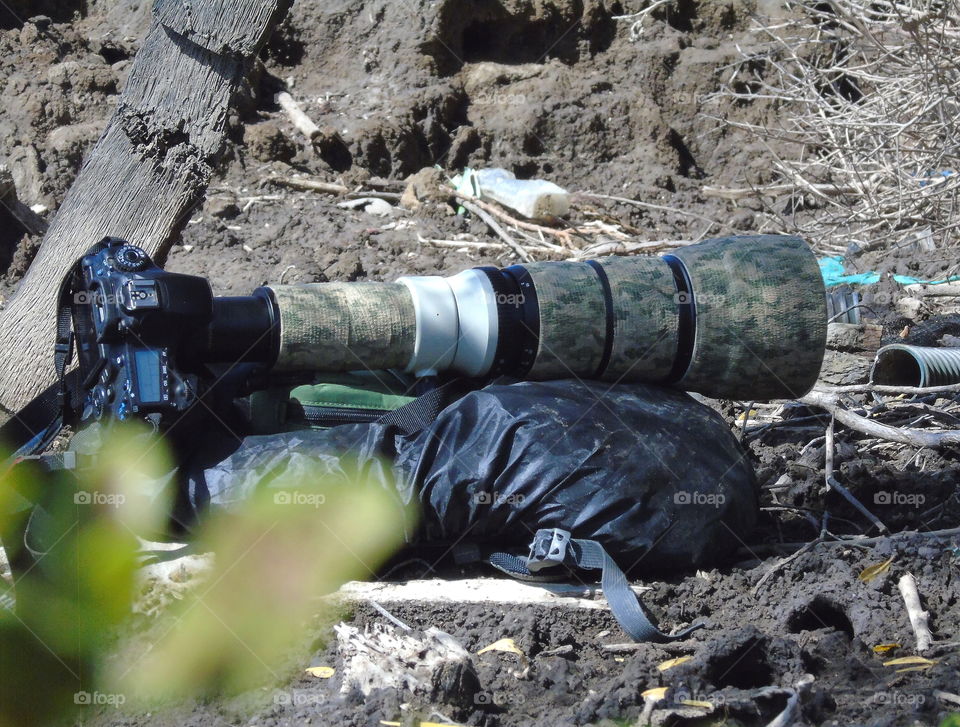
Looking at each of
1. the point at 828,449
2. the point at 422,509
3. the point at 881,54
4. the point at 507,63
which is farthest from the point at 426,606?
the point at 507,63

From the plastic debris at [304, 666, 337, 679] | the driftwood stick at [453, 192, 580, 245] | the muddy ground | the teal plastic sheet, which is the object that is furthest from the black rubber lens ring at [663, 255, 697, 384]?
the driftwood stick at [453, 192, 580, 245]

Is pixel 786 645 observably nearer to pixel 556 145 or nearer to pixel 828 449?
pixel 828 449

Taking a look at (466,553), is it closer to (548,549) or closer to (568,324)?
(548,549)

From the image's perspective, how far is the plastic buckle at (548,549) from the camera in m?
2.23

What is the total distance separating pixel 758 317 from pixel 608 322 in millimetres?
349

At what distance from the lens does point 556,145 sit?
6.15 meters

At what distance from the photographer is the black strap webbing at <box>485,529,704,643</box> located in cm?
209

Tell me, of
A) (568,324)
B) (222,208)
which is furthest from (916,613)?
(222,208)

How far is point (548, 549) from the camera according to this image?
2.25 metres

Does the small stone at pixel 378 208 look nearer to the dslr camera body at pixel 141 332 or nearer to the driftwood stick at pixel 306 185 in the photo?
the driftwood stick at pixel 306 185

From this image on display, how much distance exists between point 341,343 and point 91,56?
4176mm

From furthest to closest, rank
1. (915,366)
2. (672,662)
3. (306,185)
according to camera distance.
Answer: (306,185), (915,366), (672,662)

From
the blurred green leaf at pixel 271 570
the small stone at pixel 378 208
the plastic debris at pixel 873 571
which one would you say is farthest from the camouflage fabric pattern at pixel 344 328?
the small stone at pixel 378 208

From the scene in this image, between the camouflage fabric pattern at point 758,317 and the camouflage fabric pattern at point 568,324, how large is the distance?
0.77 ft
